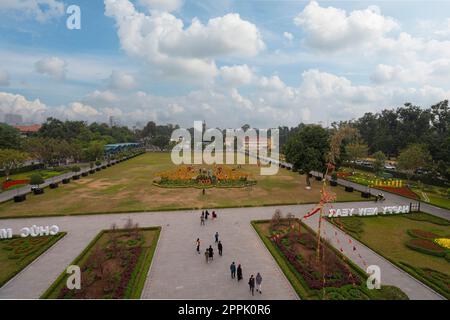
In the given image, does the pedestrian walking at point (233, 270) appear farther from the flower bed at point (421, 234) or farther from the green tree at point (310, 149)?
the green tree at point (310, 149)

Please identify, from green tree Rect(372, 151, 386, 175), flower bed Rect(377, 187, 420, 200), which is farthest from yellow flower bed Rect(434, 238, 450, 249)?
green tree Rect(372, 151, 386, 175)

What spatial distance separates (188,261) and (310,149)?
82.3 ft

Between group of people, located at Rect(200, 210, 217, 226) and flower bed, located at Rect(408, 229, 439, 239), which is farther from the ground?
group of people, located at Rect(200, 210, 217, 226)

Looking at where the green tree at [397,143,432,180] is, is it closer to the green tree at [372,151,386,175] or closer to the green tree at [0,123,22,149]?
the green tree at [372,151,386,175]

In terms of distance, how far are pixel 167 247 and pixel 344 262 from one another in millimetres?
11969

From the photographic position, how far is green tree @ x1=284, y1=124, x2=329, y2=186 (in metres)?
36.0

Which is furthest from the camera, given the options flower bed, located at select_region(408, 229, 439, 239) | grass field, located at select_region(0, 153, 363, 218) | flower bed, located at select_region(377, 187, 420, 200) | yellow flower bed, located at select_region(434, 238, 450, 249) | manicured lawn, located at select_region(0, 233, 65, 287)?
flower bed, located at select_region(377, 187, 420, 200)

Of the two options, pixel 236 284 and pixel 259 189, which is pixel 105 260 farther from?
pixel 259 189

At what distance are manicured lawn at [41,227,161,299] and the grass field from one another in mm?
7749

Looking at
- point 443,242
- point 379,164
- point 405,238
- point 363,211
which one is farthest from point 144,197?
point 379,164

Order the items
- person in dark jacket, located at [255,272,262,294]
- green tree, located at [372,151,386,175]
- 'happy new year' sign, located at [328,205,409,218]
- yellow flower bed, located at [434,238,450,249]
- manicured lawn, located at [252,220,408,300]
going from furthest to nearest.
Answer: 1. green tree, located at [372,151,386,175]
2. 'happy new year' sign, located at [328,205,409,218]
3. yellow flower bed, located at [434,238,450,249]
4. person in dark jacket, located at [255,272,262,294]
5. manicured lawn, located at [252,220,408,300]

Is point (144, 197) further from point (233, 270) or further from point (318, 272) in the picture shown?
point (318, 272)
